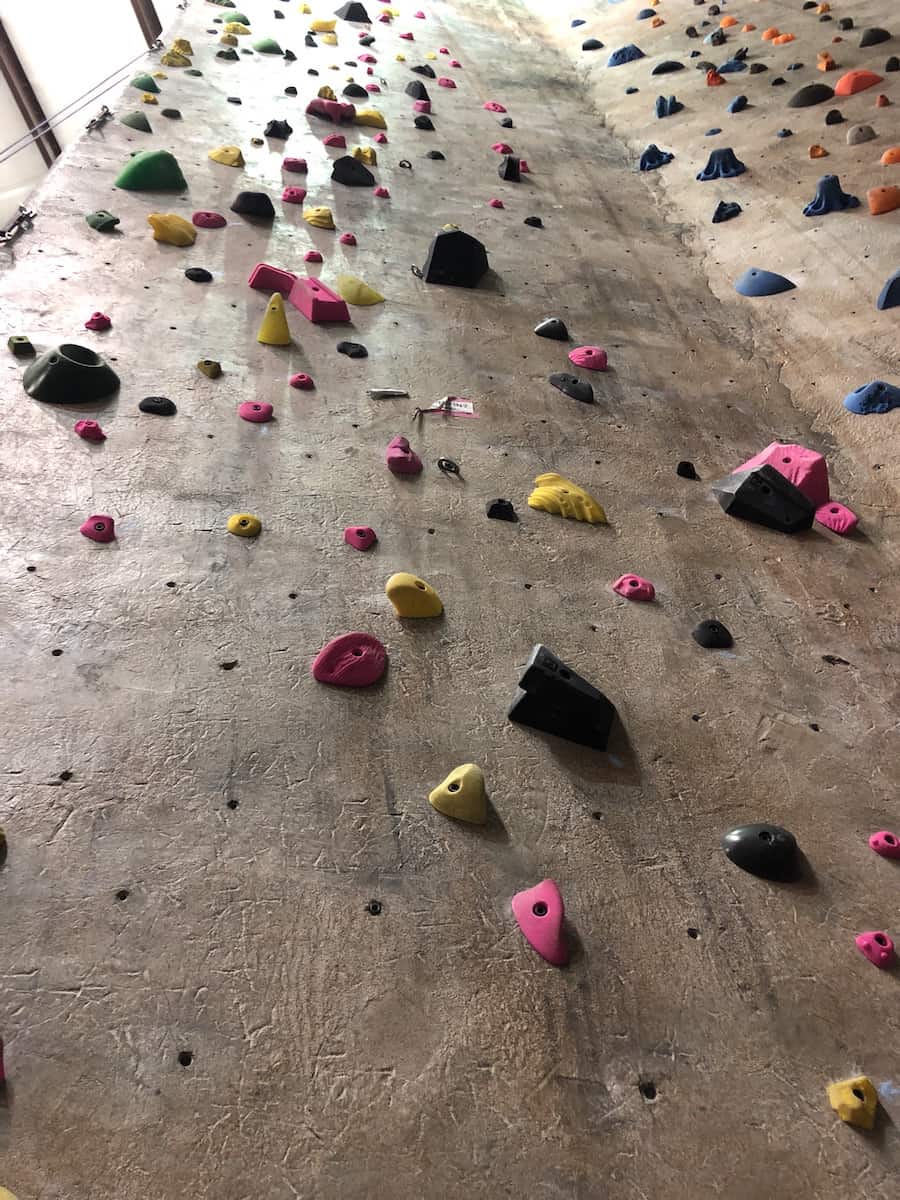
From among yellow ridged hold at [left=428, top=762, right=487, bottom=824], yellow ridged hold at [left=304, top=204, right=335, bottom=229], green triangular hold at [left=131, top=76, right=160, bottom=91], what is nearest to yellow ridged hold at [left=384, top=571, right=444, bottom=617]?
yellow ridged hold at [left=428, top=762, right=487, bottom=824]

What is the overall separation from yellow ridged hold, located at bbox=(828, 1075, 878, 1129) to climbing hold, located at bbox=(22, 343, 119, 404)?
325cm

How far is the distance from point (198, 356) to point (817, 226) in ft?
12.5

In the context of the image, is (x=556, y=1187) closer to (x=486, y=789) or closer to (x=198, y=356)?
(x=486, y=789)

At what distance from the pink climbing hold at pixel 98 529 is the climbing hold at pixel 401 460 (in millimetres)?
1066

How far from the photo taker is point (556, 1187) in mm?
1483

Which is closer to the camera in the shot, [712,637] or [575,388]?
[712,637]

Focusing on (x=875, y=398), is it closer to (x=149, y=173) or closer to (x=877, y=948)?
Answer: (x=877, y=948)

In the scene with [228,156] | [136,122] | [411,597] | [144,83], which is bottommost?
[411,597]

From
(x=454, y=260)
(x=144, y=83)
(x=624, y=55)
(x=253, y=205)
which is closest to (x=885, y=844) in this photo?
(x=454, y=260)

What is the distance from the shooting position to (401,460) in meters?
2.98

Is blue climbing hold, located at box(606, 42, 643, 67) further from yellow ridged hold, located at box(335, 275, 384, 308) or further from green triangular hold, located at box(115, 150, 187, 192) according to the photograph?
yellow ridged hold, located at box(335, 275, 384, 308)

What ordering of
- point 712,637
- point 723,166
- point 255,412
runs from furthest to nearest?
1. point 723,166
2. point 255,412
3. point 712,637

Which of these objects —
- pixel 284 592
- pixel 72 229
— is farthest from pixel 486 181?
pixel 284 592

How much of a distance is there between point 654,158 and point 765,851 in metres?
5.94
